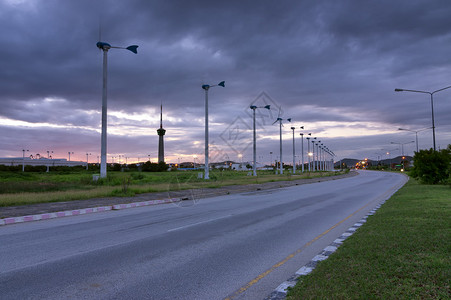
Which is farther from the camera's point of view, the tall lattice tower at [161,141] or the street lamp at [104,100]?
the tall lattice tower at [161,141]

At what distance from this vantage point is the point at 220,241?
7.87 meters

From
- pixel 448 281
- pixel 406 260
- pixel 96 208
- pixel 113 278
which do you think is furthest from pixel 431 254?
pixel 96 208

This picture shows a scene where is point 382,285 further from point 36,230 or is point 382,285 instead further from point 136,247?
point 36,230

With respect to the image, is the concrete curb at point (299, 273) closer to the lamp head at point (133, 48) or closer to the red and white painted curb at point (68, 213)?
the red and white painted curb at point (68, 213)

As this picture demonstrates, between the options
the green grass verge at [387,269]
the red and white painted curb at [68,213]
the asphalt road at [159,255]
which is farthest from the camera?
the red and white painted curb at [68,213]

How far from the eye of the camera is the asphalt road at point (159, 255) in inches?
189

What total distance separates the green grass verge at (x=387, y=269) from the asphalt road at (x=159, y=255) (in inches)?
29.8

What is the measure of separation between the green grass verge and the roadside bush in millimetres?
22029

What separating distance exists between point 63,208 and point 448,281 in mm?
14624

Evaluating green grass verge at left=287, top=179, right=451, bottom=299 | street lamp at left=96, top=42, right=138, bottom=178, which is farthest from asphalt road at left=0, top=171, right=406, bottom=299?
street lamp at left=96, top=42, right=138, bottom=178

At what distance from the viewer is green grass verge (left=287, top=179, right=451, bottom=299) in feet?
13.3

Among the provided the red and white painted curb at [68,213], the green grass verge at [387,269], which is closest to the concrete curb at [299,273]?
the green grass verge at [387,269]

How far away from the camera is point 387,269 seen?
15.9 feet

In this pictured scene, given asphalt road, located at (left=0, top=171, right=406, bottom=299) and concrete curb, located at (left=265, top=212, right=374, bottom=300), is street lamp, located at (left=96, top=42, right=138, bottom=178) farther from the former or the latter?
concrete curb, located at (left=265, top=212, right=374, bottom=300)
